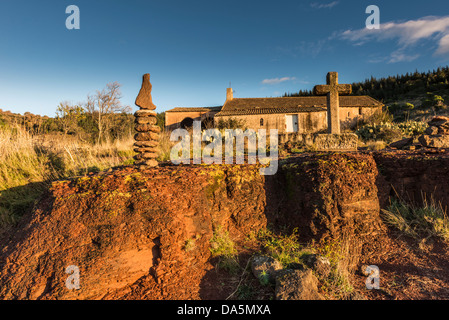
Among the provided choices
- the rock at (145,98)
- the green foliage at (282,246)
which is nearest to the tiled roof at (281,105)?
the rock at (145,98)

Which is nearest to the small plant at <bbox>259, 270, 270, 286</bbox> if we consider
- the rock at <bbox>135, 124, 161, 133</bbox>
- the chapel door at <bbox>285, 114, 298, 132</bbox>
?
the rock at <bbox>135, 124, 161, 133</bbox>

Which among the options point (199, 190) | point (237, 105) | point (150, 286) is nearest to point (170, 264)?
point (150, 286)

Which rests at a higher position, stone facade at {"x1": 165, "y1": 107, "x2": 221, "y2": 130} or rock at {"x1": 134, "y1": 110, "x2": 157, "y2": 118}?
stone facade at {"x1": 165, "y1": 107, "x2": 221, "y2": 130}

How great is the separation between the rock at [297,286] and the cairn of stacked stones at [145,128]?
3.45 m

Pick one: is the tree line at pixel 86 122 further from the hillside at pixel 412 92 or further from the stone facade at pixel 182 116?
the hillside at pixel 412 92

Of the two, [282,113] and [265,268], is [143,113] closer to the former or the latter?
[265,268]

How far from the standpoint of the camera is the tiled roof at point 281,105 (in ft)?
84.7

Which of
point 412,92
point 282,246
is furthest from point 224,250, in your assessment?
point 412,92

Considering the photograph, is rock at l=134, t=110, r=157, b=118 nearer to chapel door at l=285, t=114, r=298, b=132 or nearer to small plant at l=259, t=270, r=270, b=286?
small plant at l=259, t=270, r=270, b=286

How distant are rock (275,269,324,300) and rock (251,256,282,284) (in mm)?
136

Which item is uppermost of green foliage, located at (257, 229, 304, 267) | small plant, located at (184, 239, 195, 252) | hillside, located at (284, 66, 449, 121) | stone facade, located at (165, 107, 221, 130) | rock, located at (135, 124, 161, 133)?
hillside, located at (284, 66, 449, 121)

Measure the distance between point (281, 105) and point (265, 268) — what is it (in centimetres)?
2656

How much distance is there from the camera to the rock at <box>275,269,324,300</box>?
228 centimetres

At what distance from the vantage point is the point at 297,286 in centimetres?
234
